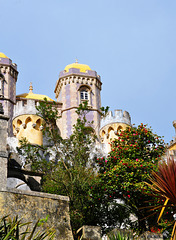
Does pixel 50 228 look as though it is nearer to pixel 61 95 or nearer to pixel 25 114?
pixel 25 114

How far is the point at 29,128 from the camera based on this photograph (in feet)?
94.1

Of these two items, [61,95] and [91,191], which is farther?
[61,95]

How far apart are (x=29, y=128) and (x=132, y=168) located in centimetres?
1422

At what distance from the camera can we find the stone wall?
36.4 ft

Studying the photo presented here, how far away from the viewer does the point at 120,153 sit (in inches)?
659

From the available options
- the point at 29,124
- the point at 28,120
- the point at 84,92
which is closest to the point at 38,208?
the point at 29,124

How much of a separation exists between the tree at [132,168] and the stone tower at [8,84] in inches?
762

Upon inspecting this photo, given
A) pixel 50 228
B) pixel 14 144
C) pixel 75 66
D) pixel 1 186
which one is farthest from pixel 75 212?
pixel 75 66

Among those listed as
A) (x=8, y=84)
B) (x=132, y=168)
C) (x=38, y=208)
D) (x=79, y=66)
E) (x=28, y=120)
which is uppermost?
(x=79, y=66)

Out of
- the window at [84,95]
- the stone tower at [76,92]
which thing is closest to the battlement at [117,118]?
the stone tower at [76,92]

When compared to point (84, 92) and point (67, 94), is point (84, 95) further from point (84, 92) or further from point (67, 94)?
point (67, 94)

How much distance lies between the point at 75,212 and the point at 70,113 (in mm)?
22194

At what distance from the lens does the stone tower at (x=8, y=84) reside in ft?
115

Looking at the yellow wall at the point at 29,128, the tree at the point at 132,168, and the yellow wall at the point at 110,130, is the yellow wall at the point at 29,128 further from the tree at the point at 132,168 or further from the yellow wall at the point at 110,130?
the tree at the point at 132,168
